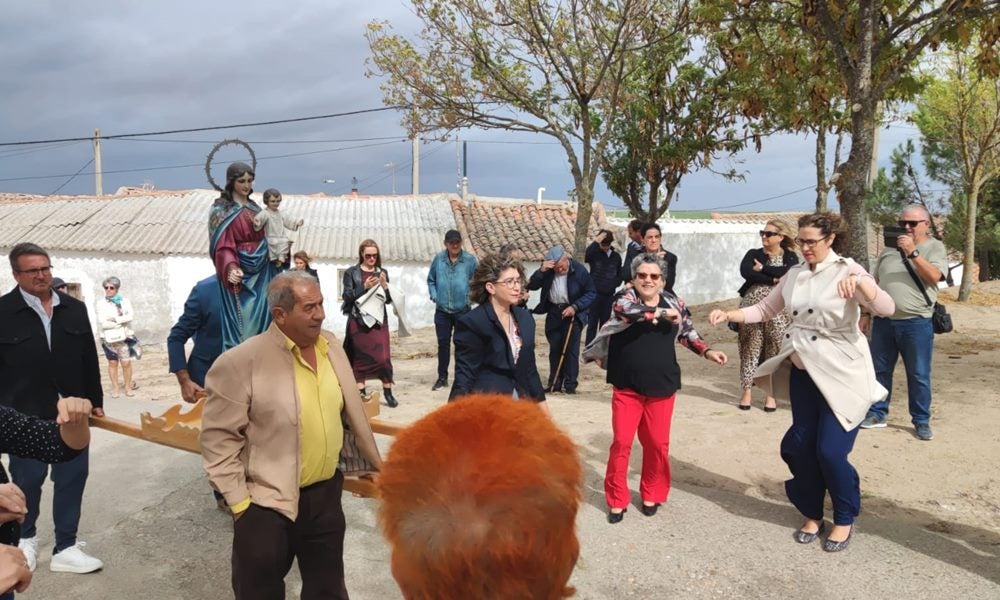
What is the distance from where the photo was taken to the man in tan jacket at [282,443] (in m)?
2.81

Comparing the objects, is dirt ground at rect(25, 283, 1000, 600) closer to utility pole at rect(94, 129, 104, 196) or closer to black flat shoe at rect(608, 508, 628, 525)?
black flat shoe at rect(608, 508, 628, 525)

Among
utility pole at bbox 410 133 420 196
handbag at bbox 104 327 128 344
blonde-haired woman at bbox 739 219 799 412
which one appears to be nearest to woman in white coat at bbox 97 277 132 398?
handbag at bbox 104 327 128 344

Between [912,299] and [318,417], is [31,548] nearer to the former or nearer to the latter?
[318,417]

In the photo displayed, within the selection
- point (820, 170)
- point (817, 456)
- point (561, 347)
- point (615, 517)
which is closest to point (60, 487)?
point (615, 517)

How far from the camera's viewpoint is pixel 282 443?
9.45 feet

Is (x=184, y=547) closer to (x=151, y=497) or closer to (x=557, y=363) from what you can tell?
(x=151, y=497)

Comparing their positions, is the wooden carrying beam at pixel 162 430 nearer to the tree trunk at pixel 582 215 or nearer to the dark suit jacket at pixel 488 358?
the dark suit jacket at pixel 488 358

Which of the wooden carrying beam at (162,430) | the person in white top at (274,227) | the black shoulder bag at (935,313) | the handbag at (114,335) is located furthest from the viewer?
the handbag at (114,335)

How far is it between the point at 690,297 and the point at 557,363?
1686 cm

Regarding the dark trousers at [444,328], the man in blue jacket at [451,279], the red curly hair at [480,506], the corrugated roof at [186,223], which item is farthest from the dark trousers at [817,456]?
the corrugated roof at [186,223]

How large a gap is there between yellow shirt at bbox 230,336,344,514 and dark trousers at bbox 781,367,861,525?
9.12 ft

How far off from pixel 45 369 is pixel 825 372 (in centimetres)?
442

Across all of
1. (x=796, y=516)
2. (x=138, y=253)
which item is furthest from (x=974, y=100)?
(x=138, y=253)

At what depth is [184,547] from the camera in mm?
4582
